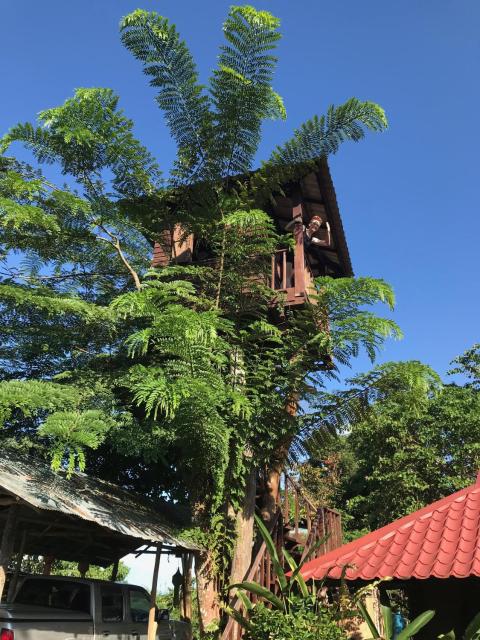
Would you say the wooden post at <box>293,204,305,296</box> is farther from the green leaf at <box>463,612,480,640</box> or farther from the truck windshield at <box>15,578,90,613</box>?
the green leaf at <box>463,612,480,640</box>

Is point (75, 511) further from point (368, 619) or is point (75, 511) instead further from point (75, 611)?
point (368, 619)

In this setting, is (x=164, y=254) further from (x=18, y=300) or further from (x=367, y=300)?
(x=367, y=300)

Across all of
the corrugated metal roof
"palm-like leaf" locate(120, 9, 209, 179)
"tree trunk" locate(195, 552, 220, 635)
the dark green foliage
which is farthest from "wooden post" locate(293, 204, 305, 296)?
the dark green foliage

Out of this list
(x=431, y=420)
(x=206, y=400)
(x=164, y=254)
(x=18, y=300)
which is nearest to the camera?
(x=206, y=400)

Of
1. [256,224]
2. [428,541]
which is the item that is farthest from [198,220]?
[428,541]

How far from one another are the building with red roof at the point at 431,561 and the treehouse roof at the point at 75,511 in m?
2.59

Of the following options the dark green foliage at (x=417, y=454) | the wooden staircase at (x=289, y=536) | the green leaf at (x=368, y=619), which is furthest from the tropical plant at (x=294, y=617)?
the dark green foliage at (x=417, y=454)

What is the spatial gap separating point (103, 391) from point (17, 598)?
3.13m

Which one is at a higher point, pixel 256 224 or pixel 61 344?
pixel 256 224

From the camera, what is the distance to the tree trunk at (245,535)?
27.9ft

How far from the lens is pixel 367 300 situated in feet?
25.9

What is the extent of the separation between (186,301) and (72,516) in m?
4.04

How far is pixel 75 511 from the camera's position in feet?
21.7

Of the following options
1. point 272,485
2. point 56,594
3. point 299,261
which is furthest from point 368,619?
point 299,261
